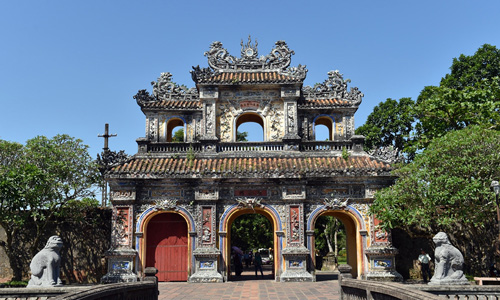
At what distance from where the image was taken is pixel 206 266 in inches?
763

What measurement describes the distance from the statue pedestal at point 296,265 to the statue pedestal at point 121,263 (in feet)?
Answer: 21.0

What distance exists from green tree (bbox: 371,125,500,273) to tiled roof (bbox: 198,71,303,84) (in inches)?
296

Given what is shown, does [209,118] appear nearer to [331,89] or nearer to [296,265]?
[331,89]

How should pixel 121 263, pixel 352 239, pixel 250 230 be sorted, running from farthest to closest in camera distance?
pixel 250 230 → pixel 352 239 → pixel 121 263

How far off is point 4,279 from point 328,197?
1539cm

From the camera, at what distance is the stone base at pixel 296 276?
1912 cm

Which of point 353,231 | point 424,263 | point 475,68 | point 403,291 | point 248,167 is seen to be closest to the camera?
point 403,291

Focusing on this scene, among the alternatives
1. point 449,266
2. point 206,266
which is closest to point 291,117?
point 206,266

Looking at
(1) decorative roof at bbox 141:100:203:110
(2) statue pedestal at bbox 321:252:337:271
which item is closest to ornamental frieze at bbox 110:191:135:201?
(1) decorative roof at bbox 141:100:203:110

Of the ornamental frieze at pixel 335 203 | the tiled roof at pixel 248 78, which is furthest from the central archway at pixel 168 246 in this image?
the tiled roof at pixel 248 78

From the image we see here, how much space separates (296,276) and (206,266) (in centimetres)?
384

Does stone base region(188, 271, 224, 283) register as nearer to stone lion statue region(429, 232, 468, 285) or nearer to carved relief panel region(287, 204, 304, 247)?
carved relief panel region(287, 204, 304, 247)

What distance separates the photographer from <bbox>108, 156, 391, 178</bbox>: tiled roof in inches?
778

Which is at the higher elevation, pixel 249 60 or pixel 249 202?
pixel 249 60
